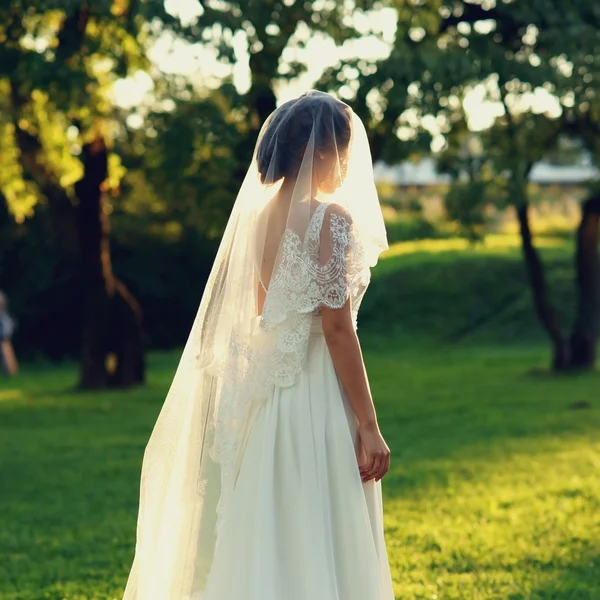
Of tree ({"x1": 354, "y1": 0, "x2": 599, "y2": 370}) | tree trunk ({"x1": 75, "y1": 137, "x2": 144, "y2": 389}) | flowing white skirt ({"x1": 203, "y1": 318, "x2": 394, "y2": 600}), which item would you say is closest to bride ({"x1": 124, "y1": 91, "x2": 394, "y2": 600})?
flowing white skirt ({"x1": 203, "y1": 318, "x2": 394, "y2": 600})

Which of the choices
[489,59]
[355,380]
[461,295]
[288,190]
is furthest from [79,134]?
[461,295]

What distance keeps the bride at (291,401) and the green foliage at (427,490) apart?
2.14 metres

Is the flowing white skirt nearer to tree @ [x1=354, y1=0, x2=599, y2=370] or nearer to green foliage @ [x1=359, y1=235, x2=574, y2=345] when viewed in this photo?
Result: tree @ [x1=354, y1=0, x2=599, y2=370]

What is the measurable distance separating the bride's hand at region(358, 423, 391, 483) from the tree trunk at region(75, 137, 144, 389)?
15.4 metres

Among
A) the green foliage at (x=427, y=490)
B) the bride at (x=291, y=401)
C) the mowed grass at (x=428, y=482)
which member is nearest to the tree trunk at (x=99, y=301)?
the mowed grass at (x=428, y=482)

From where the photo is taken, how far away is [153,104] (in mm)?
21750

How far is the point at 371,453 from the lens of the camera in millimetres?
4250

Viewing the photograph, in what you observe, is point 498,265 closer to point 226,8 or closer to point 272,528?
point 226,8

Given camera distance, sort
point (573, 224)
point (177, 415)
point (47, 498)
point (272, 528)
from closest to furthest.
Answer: point (272, 528)
point (177, 415)
point (47, 498)
point (573, 224)

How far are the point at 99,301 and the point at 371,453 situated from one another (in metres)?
15.8

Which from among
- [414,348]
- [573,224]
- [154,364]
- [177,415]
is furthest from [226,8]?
[573,224]

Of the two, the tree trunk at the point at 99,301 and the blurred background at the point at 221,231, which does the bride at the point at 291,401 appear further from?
the tree trunk at the point at 99,301

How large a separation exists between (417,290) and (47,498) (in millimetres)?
24379

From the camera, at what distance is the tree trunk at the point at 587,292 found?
71.3 feet
